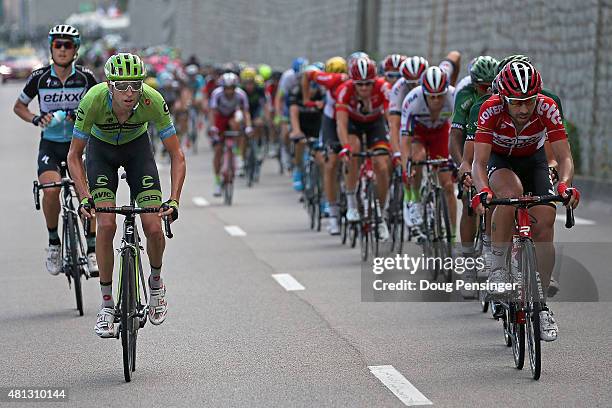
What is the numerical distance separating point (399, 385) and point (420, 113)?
4479 mm

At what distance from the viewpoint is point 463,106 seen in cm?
1006

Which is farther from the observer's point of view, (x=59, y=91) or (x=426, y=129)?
(x=426, y=129)

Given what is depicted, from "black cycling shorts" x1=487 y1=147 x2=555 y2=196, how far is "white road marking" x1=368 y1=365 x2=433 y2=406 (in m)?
Result: 1.44

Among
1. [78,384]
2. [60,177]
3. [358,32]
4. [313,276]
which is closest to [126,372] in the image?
[78,384]

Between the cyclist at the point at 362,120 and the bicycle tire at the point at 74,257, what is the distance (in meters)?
3.36

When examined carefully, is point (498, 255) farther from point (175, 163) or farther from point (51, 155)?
point (51, 155)

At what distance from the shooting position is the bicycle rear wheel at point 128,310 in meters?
7.71

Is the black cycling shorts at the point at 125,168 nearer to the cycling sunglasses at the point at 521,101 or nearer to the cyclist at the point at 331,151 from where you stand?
the cycling sunglasses at the point at 521,101

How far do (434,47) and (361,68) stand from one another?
17.5 meters

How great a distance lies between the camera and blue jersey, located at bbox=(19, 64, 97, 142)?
10875 millimetres

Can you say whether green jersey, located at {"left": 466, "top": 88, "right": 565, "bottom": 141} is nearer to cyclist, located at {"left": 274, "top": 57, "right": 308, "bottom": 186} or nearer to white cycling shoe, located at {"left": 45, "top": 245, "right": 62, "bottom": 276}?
white cycling shoe, located at {"left": 45, "top": 245, "right": 62, "bottom": 276}

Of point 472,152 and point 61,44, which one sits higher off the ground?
point 61,44

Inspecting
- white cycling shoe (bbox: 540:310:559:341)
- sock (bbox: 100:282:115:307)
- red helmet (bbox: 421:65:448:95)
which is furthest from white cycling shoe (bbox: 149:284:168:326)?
red helmet (bbox: 421:65:448:95)

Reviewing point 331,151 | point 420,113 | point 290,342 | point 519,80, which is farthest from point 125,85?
point 331,151
